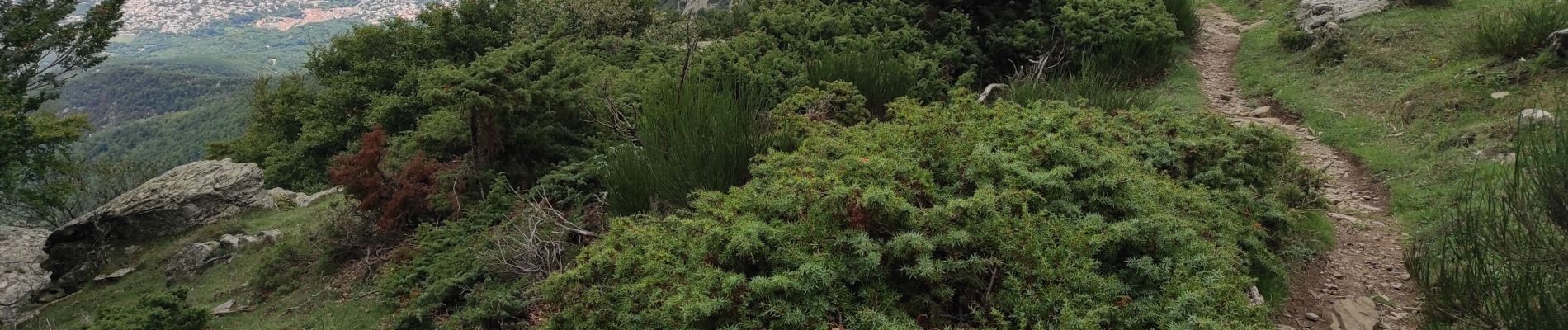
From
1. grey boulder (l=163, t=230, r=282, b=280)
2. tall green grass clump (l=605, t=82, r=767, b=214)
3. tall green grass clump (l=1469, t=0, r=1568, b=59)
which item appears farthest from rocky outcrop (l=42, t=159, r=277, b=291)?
tall green grass clump (l=1469, t=0, r=1568, b=59)

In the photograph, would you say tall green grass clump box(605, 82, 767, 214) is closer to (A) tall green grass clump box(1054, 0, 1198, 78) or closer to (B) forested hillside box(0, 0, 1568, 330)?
(B) forested hillside box(0, 0, 1568, 330)

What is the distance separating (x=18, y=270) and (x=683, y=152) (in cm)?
1064

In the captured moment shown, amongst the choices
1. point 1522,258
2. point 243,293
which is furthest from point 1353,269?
point 243,293

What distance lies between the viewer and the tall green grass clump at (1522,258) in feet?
8.79

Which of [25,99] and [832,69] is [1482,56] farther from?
[25,99]

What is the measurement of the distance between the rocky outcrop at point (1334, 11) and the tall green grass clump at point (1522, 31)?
2.19 m

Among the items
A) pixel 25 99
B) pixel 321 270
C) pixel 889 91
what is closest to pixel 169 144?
pixel 25 99

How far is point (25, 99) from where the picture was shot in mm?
13766

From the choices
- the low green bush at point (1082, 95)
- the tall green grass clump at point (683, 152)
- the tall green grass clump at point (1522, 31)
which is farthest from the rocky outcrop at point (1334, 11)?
the tall green grass clump at point (683, 152)

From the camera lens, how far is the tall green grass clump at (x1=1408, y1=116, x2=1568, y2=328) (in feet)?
8.79

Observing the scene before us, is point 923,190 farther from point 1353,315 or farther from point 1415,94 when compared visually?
point 1415,94

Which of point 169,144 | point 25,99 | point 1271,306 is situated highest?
point 1271,306

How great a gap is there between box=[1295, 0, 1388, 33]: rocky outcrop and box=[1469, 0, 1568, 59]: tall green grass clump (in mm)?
2192

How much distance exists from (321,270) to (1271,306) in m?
8.28
